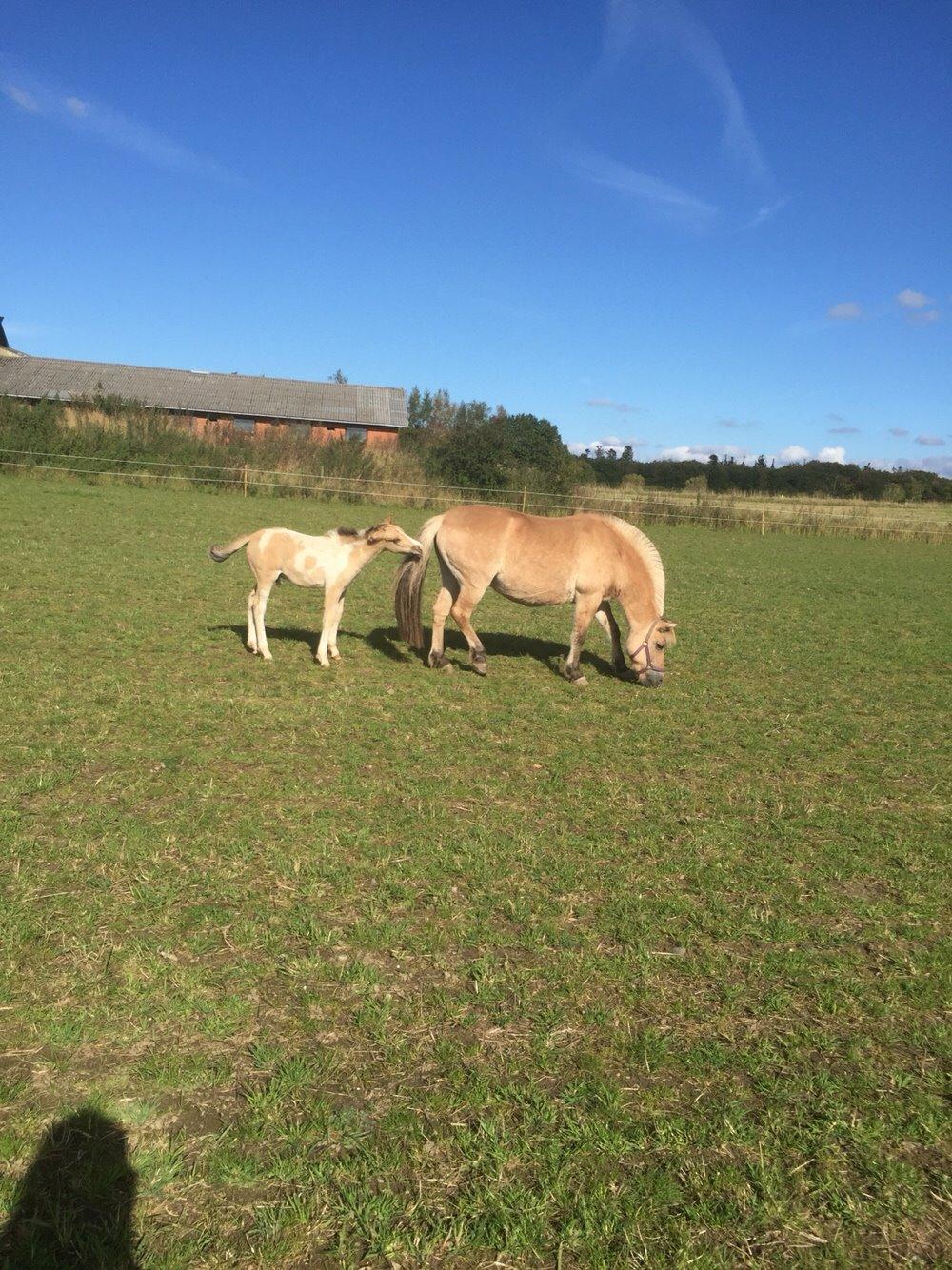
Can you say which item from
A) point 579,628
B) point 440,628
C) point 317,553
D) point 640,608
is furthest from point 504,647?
point 317,553

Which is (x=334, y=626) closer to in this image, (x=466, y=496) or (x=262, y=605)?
(x=262, y=605)

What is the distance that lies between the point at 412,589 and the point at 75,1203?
655cm

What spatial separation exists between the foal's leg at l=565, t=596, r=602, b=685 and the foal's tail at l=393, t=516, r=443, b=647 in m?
1.54

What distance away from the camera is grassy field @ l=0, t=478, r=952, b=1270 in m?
2.35

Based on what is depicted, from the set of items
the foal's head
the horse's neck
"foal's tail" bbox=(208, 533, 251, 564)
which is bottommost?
the horse's neck

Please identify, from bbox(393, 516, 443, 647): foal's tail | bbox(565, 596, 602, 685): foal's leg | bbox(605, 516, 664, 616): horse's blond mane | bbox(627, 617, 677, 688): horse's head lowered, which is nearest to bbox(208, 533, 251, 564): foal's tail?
bbox(393, 516, 443, 647): foal's tail

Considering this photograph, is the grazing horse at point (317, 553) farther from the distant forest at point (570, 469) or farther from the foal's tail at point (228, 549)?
the distant forest at point (570, 469)

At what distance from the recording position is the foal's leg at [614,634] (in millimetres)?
8984

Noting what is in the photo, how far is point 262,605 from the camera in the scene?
329 inches

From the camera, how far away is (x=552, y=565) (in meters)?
8.40

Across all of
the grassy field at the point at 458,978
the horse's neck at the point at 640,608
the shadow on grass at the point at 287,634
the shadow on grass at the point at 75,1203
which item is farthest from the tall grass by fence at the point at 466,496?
the shadow on grass at the point at 75,1203

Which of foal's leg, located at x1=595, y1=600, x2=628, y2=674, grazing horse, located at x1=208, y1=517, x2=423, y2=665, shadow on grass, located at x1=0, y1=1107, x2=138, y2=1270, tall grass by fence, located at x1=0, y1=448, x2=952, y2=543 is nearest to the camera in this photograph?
shadow on grass, located at x1=0, y1=1107, x2=138, y2=1270

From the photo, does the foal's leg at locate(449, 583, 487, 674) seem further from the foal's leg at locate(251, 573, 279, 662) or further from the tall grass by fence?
the tall grass by fence

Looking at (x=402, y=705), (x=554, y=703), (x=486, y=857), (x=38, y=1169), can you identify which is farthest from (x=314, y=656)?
(x=38, y=1169)
